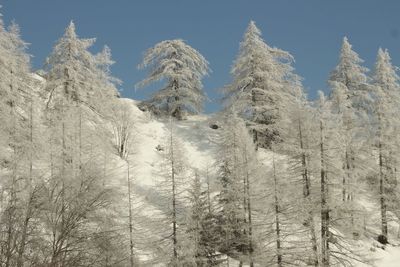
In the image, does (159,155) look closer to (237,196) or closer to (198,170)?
(198,170)

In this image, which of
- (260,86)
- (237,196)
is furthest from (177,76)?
(237,196)

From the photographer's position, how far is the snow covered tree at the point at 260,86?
1687 inches

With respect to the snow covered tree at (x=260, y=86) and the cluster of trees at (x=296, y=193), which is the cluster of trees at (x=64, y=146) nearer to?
the cluster of trees at (x=296, y=193)

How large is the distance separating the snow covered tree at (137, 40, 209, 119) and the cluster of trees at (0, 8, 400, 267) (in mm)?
154

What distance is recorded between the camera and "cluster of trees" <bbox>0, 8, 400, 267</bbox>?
24234 mm

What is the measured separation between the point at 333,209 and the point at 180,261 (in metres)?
7.61

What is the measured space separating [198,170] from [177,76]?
1735 centimetres

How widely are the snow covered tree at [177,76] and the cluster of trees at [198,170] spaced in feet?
0.51

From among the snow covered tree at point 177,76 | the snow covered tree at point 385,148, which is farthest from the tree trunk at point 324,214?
the snow covered tree at point 177,76

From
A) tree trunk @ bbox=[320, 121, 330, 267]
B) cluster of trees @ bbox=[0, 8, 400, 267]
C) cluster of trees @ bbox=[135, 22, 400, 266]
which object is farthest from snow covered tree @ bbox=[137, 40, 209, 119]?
tree trunk @ bbox=[320, 121, 330, 267]

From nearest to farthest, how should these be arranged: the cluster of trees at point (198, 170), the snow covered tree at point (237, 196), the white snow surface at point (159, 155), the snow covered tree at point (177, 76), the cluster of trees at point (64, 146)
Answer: the cluster of trees at point (64, 146)
the cluster of trees at point (198, 170)
the snow covered tree at point (237, 196)
the white snow surface at point (159, 155)
the snow covered tree at point (177, 76)

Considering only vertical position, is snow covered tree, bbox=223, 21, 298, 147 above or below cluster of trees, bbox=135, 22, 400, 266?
above

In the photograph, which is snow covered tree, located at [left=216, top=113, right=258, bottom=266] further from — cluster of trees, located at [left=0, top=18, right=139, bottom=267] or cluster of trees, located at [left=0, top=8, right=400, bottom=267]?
cluster of trees, located at [left=0, top=18, right=139, bottom=267]

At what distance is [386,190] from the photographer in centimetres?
3944
